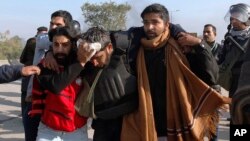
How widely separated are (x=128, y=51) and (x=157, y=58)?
21 cm

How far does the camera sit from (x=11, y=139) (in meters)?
6.82

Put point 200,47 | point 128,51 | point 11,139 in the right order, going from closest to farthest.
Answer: point 200,47
point 128,51
point 11,139

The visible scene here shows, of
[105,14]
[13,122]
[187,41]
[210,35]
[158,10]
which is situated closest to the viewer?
[187,41]

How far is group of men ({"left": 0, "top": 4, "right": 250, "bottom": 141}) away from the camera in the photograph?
3.00 m

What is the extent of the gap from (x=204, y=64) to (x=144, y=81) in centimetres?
42

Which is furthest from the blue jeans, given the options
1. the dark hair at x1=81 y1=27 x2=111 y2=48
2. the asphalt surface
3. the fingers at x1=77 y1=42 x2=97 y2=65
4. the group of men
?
the asphalt surface

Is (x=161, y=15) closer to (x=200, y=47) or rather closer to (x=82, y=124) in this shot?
(x=200, y=47)

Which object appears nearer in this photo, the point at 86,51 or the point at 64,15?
the point at 86,51

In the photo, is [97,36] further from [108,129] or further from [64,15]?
[64,15]

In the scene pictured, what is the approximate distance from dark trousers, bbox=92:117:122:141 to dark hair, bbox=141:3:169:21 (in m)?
0.77

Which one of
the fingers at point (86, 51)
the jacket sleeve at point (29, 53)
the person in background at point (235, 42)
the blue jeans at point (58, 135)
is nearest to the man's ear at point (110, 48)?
the fingers at point (86, 51)

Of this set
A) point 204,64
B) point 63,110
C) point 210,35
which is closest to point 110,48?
point 63,110

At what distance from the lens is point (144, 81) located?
3.05 meters

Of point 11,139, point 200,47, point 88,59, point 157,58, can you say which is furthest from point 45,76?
point 11,139
